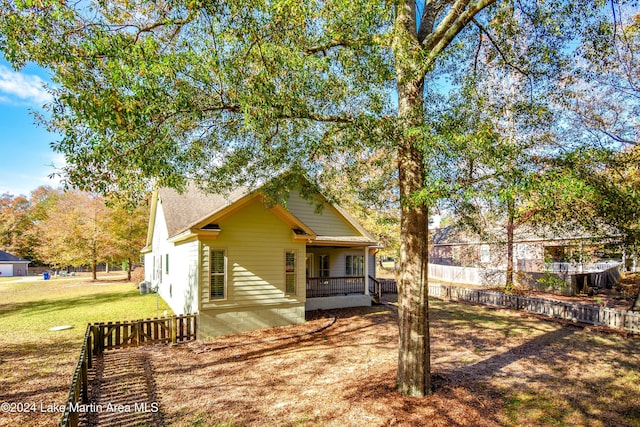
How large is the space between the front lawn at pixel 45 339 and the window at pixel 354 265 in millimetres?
9827

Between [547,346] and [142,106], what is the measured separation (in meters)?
12.5

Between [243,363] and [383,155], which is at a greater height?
[383,155]

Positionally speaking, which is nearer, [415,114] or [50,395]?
[415,114]

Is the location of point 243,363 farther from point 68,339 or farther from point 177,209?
point 177,209

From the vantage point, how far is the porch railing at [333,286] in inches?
623

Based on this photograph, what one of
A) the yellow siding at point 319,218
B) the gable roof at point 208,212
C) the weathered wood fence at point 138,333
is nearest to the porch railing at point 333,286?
the gable roof at point 208,212

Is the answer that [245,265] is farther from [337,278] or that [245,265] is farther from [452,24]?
[452,24]

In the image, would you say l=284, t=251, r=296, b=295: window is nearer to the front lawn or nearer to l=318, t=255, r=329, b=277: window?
l=318, t=255, r=329, b=277: window

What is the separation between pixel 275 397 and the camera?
21.4 feet

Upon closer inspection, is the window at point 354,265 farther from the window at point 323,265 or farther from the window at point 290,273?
the window at point 290,273

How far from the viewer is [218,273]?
1105 cm

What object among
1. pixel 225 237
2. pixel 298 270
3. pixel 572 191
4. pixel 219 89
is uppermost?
pixel 219 89

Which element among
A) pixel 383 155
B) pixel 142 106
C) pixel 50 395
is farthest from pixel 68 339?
pixel 383 155

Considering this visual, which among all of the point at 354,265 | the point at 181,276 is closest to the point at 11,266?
the point at 181,276
